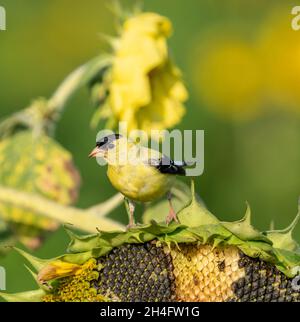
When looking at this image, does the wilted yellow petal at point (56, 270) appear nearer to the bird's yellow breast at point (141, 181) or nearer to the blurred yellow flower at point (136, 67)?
the bird's yellow breast at point (141, 181)

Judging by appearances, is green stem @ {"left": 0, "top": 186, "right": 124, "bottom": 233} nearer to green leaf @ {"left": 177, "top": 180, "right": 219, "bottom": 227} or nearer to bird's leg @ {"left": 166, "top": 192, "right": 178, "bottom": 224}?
bird's leg @ {"left": 166, "top": 192, "right": 178, "bottom": 224}

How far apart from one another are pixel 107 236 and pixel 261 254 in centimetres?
17

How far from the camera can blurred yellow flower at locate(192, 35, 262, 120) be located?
9.00 ft

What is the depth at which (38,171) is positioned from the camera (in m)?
1.83

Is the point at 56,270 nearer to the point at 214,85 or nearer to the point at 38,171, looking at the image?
the point at 38,171

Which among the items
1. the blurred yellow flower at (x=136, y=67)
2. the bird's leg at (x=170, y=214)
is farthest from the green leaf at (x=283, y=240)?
the blurred yellow flower at (x=136, y=67)

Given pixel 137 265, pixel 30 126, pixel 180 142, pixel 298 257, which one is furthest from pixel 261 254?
pixel 180 142

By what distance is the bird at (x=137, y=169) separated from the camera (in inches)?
59.1

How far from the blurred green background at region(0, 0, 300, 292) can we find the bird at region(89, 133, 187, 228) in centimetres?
67

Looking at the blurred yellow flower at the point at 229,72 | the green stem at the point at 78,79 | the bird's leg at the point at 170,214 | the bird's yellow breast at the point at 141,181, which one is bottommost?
the bird's leg at the point at 170,214

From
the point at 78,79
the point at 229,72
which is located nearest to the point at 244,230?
the point at 78,79

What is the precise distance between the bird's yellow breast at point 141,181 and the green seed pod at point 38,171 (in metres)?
0.31

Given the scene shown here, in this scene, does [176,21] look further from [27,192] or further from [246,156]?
[27,192]

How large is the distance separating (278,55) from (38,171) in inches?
45.0
